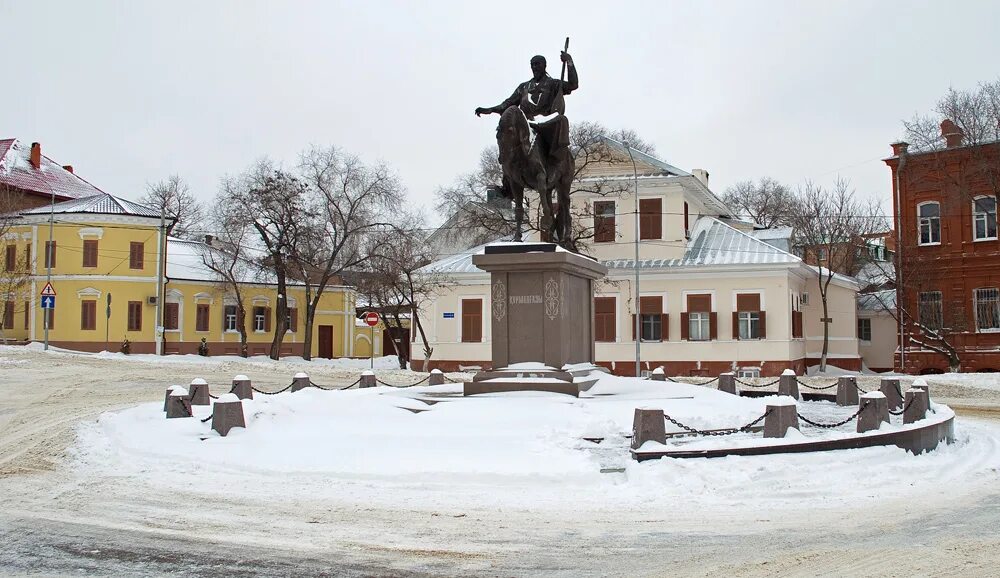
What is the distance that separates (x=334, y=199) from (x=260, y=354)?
1375 cm

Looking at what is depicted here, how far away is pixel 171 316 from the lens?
5312cm

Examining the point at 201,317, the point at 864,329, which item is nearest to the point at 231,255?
the point at 201,317

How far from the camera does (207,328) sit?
178 feet

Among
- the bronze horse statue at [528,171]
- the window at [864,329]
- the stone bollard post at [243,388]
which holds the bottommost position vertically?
the stone bollard post at [243,388]

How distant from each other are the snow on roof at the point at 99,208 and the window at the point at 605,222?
2563 centimetres

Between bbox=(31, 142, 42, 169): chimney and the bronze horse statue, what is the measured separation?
180ft

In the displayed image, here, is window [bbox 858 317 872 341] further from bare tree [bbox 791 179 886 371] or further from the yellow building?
the yellow building

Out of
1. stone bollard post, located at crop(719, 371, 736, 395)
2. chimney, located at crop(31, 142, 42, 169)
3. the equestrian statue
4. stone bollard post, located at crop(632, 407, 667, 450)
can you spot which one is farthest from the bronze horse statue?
chimney, located at crop(31, 142, 42, 169)

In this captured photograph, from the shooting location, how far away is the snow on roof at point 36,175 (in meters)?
58.2

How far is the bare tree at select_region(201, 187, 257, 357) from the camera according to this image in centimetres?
4728

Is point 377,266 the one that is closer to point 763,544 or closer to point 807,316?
point 807,316

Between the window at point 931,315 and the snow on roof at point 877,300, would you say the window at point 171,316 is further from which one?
the window at point 931,315

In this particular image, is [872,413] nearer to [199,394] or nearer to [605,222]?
[199,394]

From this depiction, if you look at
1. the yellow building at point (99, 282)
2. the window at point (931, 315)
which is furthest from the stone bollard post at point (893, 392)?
the yellow building at point (99, 282)
